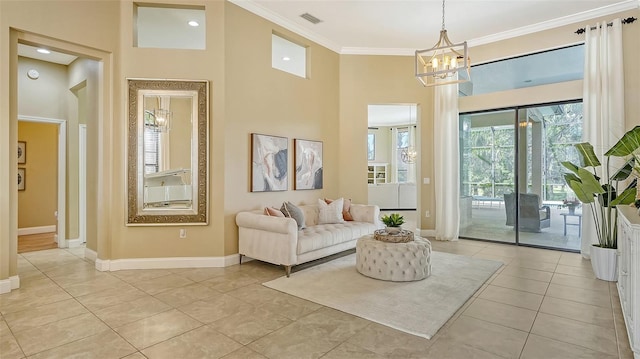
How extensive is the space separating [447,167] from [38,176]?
8.73 m

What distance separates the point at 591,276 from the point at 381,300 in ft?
9.68

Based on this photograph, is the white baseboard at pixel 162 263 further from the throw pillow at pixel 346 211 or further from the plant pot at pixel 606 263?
the plant pot at pixel 606 263

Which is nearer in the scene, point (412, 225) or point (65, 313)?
point (65, 313)

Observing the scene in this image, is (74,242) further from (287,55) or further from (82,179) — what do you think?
(287,55)

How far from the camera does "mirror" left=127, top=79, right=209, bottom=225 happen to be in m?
4.43

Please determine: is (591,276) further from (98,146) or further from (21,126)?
(21,126)

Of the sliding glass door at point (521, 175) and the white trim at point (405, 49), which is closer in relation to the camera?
the white trim at point (405, 49)

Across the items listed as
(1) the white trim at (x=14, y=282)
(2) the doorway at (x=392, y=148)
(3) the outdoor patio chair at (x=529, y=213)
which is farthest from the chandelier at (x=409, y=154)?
(1) the white trim at (x=14, y=282)

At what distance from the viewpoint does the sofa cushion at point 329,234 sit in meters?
4.35

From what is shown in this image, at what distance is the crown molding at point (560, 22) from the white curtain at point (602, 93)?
21 centimetres

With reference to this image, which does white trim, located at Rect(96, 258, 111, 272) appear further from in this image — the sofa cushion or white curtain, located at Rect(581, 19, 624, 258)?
white curtain, located at Rect(581, 19, 624, 258)

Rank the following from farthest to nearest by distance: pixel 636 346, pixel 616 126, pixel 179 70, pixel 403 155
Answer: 1. pixel 403 155
2. pixel 616 126
3. pixel 179 70
4. pixel 636 346

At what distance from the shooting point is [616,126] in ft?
15.8

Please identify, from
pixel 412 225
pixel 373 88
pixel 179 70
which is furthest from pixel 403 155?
pixel 179 70
